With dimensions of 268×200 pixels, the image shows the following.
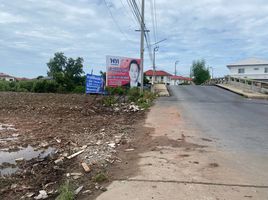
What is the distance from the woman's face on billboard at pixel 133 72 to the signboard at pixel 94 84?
10.7 ft

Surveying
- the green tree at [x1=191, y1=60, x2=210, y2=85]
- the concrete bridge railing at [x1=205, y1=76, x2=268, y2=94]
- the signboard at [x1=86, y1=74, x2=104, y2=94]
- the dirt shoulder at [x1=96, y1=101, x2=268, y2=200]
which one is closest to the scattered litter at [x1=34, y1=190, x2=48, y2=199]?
the dirt shoulder at [x1=96, y1=101, x2=268, y2=200]

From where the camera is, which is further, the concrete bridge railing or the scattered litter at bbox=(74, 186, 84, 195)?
the concrete bridge railing

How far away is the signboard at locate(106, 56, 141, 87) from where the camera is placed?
2614 centimetres

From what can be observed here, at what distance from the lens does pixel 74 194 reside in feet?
19.6

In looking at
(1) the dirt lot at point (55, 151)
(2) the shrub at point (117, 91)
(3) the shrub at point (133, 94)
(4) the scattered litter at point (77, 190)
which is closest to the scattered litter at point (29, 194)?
(1) the dirt lot at point (55, 151)

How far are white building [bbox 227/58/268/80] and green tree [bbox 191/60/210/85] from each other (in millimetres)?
17969

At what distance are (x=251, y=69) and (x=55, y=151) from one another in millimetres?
69779

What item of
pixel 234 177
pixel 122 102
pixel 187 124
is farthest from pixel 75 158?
pixel 122 102

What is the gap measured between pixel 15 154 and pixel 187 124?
6852mm

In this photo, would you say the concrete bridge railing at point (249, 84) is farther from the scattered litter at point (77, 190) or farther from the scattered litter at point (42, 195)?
the scattered litter at point (42, 195)

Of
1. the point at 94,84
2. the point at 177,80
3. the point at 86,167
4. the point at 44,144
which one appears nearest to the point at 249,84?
the point at 94,84

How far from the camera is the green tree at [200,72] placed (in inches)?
3735

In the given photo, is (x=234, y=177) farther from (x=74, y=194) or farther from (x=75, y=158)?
(x=75, y=158)

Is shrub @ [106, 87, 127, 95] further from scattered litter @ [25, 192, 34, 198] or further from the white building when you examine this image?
the white building
